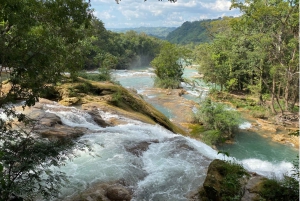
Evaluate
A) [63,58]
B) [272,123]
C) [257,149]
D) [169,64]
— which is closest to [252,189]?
[63,58]

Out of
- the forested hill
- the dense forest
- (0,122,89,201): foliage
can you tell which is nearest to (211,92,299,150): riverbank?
the dense forest

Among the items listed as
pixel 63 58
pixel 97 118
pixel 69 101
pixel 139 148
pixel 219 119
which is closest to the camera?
pixel 63 58

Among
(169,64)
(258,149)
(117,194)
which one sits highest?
(169,64)

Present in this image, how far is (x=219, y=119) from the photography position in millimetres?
16297

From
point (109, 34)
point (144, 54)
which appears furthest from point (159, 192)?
point (144, 54)

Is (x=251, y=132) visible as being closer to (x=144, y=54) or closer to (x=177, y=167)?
(x=177, y=167)

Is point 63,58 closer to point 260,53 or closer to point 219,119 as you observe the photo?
point 219,119

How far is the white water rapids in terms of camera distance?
635cm

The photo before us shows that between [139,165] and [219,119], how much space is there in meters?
10.0

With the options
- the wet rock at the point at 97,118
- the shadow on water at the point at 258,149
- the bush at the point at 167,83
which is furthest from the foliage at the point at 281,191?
the bush at the point at 167,83

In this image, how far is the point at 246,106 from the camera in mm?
24766

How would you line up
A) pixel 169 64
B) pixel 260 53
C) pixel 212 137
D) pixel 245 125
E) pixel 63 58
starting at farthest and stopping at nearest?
pixel 169 64 → pixel 260 53 → pixel 245 125 → pixel 212 137 → pixel 63 58

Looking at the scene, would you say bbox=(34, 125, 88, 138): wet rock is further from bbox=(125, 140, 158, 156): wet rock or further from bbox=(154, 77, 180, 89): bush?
bbox=(154, 77, 180, 89): bush

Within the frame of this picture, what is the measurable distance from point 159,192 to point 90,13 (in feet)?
15.0
